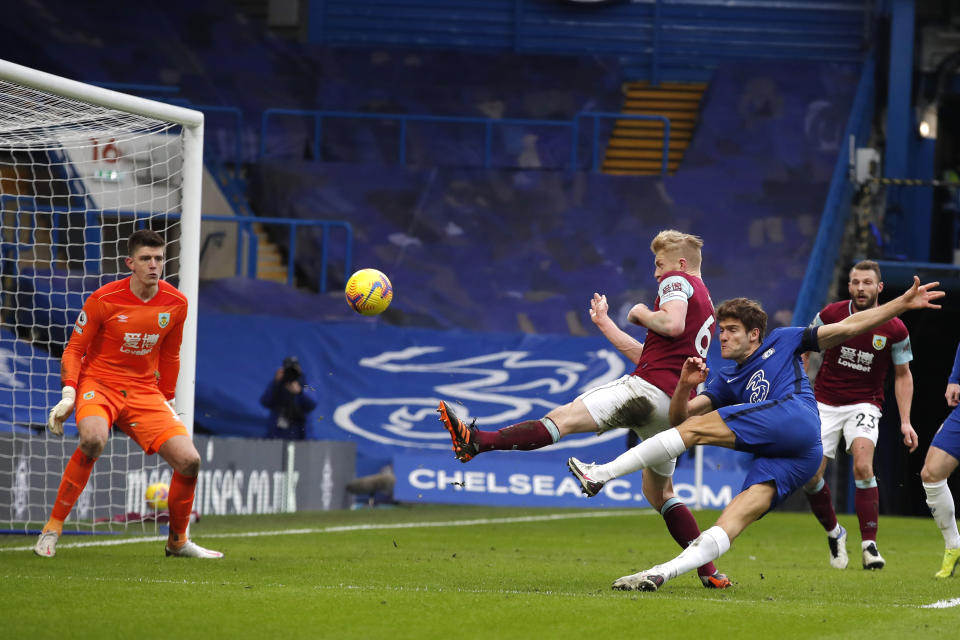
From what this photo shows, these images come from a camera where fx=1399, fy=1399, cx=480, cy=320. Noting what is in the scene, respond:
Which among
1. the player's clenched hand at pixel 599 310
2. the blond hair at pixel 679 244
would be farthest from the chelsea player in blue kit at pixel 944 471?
the player's clenched hand at pixel 599 310

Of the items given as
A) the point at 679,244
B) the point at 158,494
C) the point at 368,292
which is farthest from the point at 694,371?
the point at 158,494

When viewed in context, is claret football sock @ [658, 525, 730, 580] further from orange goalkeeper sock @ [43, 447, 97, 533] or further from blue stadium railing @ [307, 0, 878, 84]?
blue stadium railing @ [307, 0, 878, 84]

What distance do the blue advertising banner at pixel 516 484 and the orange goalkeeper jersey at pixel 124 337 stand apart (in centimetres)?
917

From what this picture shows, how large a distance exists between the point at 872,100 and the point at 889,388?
5300mm

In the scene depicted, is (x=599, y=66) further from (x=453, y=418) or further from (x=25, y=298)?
(x=453, y=418)

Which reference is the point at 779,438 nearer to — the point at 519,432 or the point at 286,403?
the point at 519,432

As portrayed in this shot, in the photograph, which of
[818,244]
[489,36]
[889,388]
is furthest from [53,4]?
[889,388]

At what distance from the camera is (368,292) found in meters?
9.89

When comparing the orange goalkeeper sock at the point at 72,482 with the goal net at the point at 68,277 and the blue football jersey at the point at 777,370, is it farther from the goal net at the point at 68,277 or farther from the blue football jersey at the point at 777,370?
the blue football jersey at the point at 777,370

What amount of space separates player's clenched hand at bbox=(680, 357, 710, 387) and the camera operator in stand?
36.1 feet

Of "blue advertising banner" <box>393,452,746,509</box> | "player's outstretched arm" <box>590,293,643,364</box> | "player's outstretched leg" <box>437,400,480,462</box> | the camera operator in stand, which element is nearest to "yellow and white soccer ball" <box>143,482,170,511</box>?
the camera operator in stand

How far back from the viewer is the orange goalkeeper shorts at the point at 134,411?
29.2ft

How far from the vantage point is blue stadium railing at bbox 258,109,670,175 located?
2319 cm

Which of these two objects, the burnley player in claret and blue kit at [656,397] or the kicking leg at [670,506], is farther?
the kicking leg at [670,506]
